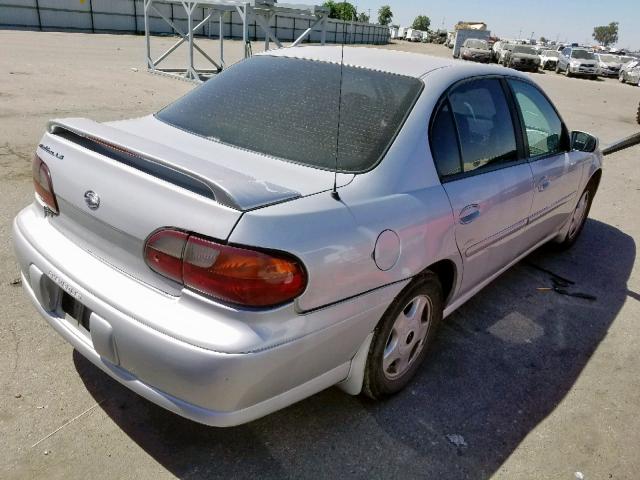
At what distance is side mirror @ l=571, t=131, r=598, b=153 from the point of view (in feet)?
14.0

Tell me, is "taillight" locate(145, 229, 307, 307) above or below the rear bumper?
above

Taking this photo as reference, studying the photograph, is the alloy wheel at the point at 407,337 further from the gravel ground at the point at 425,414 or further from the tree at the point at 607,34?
the tree at the point at 607,34

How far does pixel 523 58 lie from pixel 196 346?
34764 millimetres

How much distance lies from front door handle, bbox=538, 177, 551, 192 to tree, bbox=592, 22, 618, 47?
180935 mm

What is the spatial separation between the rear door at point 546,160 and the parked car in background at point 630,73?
31.1 meters

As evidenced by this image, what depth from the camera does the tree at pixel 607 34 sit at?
505 ft

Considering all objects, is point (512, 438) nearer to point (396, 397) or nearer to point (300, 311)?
point (396, 397)

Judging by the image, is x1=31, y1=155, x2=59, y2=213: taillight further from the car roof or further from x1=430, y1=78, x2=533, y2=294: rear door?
x1=430, y1=78, x2=533, y2=294: rear door

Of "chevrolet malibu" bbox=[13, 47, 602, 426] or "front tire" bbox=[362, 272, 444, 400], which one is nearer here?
"chevrolet malibu" bbox=[13, 47, 602, 426]

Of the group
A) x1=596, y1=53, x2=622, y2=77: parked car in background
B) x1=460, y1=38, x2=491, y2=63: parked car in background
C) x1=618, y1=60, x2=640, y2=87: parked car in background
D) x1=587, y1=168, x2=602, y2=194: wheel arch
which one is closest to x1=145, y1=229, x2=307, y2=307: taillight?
x1=587, y1=168, x2=602, y2=194: wheel arch

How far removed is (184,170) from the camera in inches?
75.1

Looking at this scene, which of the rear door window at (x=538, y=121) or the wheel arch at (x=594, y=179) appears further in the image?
the wheel arch at (x=594, y=179)

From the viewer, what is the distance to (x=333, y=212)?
2055mm

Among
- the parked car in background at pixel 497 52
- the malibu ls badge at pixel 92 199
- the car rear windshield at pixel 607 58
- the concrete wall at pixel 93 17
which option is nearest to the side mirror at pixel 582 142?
the malibu ls badge at pixel 92 199
